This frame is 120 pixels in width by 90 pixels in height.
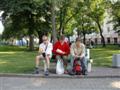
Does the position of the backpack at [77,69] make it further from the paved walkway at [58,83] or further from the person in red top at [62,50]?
the person in red top at [62,50]

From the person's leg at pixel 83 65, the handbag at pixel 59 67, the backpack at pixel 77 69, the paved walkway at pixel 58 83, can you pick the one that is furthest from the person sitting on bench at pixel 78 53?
the paved walkway at pixel 58 83

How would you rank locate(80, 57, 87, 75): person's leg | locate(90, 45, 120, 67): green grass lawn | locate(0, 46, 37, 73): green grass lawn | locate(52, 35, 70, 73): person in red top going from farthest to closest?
1. locate(90, 45, 120, 67): green grass lawn
2. locate(0, 46, 37, 73): green grass lawn
3. locate(52, 35, 70, 73): person in red top
4. locate(80, 57, 87, 75): person's leg

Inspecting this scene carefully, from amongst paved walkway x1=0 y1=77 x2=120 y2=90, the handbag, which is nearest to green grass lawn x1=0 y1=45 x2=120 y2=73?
the handbag

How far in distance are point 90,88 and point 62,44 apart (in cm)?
421

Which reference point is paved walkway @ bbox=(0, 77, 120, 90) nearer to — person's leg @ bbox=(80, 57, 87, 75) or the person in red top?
person's leg @ bbox=(80, 57, 87, 75)

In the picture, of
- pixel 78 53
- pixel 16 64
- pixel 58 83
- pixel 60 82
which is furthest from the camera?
pixel 16 64

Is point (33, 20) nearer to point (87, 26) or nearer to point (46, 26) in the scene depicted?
point (46, 26)

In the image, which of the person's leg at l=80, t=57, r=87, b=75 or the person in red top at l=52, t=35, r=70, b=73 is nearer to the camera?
the person's leg at l=80, t=57, r=87, b=75

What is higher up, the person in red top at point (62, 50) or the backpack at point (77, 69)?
the person in red top at point (62, 50)

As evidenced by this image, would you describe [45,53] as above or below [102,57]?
above

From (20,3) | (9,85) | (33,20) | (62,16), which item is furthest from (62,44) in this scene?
(62,16)

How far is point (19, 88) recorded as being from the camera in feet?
40.9

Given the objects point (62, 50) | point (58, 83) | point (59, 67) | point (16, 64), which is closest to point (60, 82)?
point (58, 83)

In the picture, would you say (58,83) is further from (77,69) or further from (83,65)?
(83,65)
